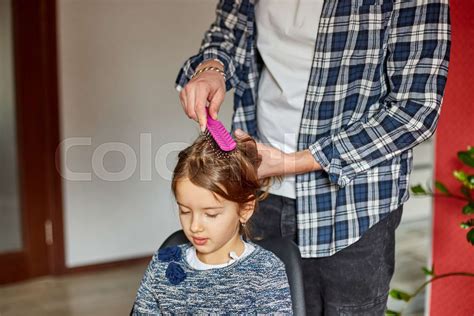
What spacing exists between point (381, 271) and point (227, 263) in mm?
324

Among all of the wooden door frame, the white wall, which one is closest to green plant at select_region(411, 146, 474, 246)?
the white wall

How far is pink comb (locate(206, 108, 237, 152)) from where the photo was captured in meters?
1.35

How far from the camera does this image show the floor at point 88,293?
3439mm

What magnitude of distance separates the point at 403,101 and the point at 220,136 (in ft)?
1.18

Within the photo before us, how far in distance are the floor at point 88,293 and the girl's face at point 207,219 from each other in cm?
184

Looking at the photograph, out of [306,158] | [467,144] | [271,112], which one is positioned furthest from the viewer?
[467,144]

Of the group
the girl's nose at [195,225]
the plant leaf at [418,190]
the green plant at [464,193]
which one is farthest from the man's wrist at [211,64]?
the plant leaf at [418,190]

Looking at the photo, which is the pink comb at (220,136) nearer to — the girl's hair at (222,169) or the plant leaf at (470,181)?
the girl's hair at (222,169)

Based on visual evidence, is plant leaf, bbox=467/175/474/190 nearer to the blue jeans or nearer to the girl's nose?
the blue jeans

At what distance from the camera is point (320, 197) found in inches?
57.4

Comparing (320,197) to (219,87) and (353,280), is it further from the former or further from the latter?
(219,87)

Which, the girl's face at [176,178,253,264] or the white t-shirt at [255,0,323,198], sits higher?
the white t-shirt at [255,0,323,198]

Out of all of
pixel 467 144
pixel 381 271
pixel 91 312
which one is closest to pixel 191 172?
pixel 381 271

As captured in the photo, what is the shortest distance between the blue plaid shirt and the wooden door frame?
2.56 meters
